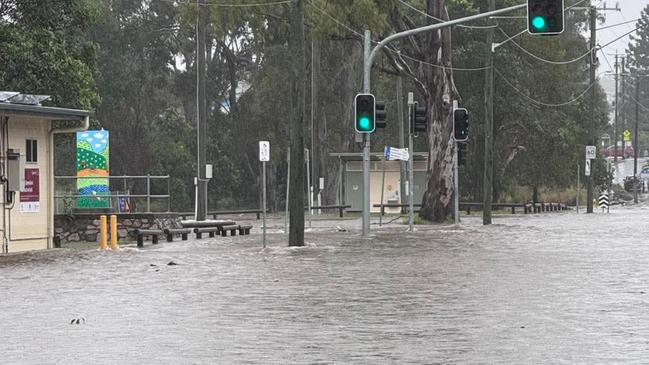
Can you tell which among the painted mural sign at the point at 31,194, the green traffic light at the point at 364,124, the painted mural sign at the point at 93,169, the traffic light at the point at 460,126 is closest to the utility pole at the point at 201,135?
the painted mural sign at the point at 93,169

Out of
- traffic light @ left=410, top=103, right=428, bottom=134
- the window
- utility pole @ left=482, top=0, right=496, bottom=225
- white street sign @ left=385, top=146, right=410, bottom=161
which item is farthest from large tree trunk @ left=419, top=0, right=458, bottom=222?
the window

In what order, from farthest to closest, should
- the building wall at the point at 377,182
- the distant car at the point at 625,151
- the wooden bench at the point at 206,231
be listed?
the distant car at the point at 625,151 → the building wall at the point at 377,182 → the wooden bench at the point at 206,231

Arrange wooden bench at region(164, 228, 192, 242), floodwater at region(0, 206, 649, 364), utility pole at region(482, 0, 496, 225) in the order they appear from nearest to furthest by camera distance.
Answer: floodwater at region(0, 206, 649, 364) → wooden bench at region(164, 228, 192, 242) → utility pole at region(482, 0, 496, 225)

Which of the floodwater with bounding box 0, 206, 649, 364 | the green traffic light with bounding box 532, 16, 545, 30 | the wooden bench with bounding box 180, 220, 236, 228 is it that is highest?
the green traffic light with bounding box 532, 16, 545, 30

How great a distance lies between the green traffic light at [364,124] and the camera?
111 ft

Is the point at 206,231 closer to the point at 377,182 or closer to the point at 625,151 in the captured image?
the point at 377,182

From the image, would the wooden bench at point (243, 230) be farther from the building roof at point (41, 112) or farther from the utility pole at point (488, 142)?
the utility pole at point (488, 142)

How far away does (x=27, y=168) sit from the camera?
3017 cm

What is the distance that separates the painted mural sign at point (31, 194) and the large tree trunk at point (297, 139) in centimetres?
654

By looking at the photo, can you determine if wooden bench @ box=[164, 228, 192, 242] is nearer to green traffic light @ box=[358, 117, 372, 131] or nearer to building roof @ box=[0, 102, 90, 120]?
building roof @ box=[0, 102, 90, 120]

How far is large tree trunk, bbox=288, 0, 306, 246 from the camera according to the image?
97.1ft

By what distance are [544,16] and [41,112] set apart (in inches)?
482

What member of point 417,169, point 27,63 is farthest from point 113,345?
point 417,169

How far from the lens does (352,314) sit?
600 inches
